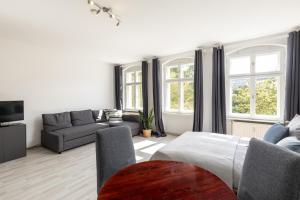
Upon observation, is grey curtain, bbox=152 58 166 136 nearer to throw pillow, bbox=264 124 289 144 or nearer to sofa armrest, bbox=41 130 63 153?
sofa armrest, bbox=41 130 63 153

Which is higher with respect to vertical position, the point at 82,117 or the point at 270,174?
the point at 270,174

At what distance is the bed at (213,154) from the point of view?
5.65ft

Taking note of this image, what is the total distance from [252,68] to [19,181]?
4987 mm

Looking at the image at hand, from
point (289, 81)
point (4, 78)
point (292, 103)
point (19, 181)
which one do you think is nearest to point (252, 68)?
point (289, 81)

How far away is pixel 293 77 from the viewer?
318 centimetres

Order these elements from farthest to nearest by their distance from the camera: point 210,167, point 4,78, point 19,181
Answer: point 4,78
point 19,181
point 210,167

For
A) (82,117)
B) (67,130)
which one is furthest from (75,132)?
(82,117)

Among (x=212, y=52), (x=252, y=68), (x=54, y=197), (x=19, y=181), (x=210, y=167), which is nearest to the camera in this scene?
(x=210, y=167)

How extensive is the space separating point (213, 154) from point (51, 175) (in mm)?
2504

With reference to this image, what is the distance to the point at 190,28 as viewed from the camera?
306 centimetres

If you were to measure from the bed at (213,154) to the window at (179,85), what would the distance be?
7.77 feet

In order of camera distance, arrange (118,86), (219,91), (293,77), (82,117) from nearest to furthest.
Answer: (293,77) → (219,91) → (82,117) → (118,86)

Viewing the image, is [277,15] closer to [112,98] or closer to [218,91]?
[218,91]

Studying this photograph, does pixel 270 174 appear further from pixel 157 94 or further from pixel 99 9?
pixel 157 94
